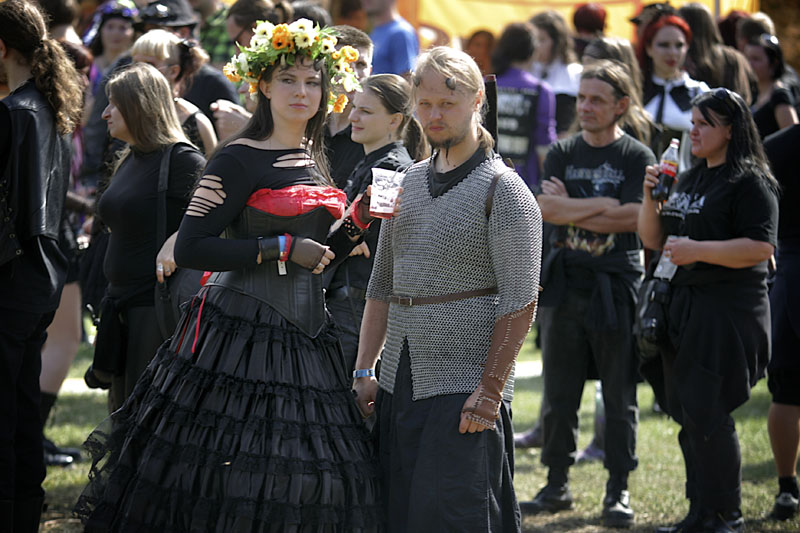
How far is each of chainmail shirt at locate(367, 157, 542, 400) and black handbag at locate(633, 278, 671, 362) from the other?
1831mm

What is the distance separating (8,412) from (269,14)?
3.27m

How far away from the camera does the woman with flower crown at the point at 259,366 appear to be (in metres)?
3.56

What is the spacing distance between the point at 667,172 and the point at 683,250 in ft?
1.35

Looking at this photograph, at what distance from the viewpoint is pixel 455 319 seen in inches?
144

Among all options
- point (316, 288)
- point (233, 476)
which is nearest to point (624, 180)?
point (316, 288)

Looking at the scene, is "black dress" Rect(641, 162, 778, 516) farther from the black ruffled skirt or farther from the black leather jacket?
the black leather jacket

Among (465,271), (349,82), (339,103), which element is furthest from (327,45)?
(465,271)

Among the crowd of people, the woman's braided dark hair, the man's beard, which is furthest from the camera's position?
the woman's braided dark hair

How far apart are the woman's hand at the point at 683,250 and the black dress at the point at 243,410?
2057 millimetres

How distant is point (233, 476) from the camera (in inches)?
139

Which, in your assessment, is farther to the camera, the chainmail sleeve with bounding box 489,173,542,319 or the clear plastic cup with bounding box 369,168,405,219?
the clear plastic cup with bounding box 369,168,405,219

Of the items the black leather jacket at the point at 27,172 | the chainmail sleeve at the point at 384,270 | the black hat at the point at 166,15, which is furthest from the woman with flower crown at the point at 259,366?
the black hat at the point at 166,15

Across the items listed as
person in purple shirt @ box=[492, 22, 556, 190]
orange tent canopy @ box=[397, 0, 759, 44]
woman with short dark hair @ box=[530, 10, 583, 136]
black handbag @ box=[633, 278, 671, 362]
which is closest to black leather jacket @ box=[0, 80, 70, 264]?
black handbag @ box=[633, 278, 671, 362]

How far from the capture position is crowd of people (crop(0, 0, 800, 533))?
3.61 metres
